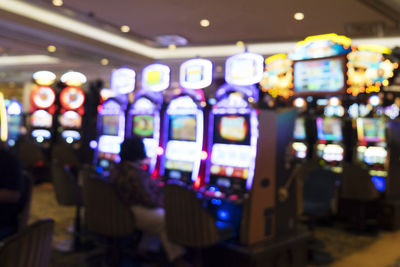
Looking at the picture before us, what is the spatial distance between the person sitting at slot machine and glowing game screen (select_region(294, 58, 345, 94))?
223cm

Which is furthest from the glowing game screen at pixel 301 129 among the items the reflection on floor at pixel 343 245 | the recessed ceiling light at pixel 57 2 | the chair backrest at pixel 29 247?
the chair backrest at pixel 29 247

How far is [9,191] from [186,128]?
187 cm

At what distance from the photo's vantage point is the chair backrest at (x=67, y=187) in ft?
11.9

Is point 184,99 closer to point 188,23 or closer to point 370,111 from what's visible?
point 370,111

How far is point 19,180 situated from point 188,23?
16.8 feet

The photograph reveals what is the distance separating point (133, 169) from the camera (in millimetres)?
3100

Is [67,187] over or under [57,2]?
under

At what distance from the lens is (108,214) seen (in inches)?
112

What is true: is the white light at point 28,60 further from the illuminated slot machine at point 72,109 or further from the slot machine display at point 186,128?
A: the slot machine display at point 186,128

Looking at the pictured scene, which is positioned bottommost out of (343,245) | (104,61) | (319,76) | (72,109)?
(343,245)

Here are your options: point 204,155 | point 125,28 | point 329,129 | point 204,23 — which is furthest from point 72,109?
point 204,155

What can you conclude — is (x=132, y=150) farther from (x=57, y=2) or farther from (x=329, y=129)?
(x=57, y=2)

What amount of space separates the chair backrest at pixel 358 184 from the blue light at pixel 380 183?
31cm

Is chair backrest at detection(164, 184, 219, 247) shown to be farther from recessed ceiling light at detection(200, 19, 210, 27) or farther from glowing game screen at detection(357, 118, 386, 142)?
recessed ceiling light at detection(200, 19, 210, 27)
